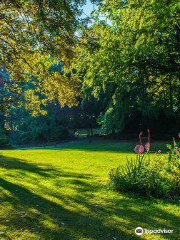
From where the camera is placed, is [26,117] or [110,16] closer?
[110,16]

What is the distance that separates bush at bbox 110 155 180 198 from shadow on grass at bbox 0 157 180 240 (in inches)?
13.9

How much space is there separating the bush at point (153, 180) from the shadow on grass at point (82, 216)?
0.35 meters

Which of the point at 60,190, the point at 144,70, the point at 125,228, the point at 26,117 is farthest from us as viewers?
the point at 26,117

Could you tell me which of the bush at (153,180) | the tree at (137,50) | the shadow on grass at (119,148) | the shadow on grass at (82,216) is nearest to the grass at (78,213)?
the shadow on grass at (82,216)

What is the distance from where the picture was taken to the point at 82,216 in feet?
16.8

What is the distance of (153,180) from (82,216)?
2.51 metres

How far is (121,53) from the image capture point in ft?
43.1

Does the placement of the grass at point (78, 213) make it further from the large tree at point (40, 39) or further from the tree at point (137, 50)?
the tree at point (137, 50)

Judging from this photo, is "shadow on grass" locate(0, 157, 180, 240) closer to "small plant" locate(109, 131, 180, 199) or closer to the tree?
"small plant" locate(109, 131, 180, 199)

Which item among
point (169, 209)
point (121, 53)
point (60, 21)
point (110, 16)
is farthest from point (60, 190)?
point (110, 16)

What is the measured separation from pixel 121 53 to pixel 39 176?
7.78 meters

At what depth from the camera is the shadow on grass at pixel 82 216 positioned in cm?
429

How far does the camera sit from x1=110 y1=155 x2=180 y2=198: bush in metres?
6.61

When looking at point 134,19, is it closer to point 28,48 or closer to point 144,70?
point 144,70
